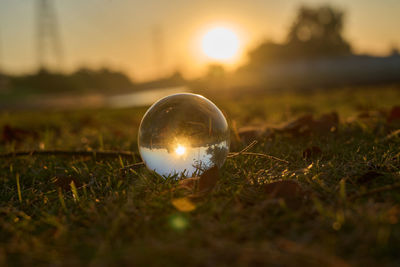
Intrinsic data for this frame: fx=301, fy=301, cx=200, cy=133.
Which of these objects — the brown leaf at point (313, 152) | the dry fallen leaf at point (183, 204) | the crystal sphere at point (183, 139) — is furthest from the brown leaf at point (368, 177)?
the dry fallen leaf at point (183, 204)

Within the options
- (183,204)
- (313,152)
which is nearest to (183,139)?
(183,204)

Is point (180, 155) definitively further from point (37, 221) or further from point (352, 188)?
point (352, 188)

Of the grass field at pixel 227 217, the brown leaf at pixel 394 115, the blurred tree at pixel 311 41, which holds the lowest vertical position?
the grass field at pixel 227 217

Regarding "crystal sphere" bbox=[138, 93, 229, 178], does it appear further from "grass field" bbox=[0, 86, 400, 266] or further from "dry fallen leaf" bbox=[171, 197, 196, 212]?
"dry fallen leaf" bbox=[171, 197, 196, 212]

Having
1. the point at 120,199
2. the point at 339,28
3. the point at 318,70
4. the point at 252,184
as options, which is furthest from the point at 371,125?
the point at 339,28

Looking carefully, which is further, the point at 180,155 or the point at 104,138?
the point at 104,138

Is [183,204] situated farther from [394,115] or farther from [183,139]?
[394,115]

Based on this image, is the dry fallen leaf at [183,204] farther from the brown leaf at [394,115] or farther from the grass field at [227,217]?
the brown leaf at [394,115]
